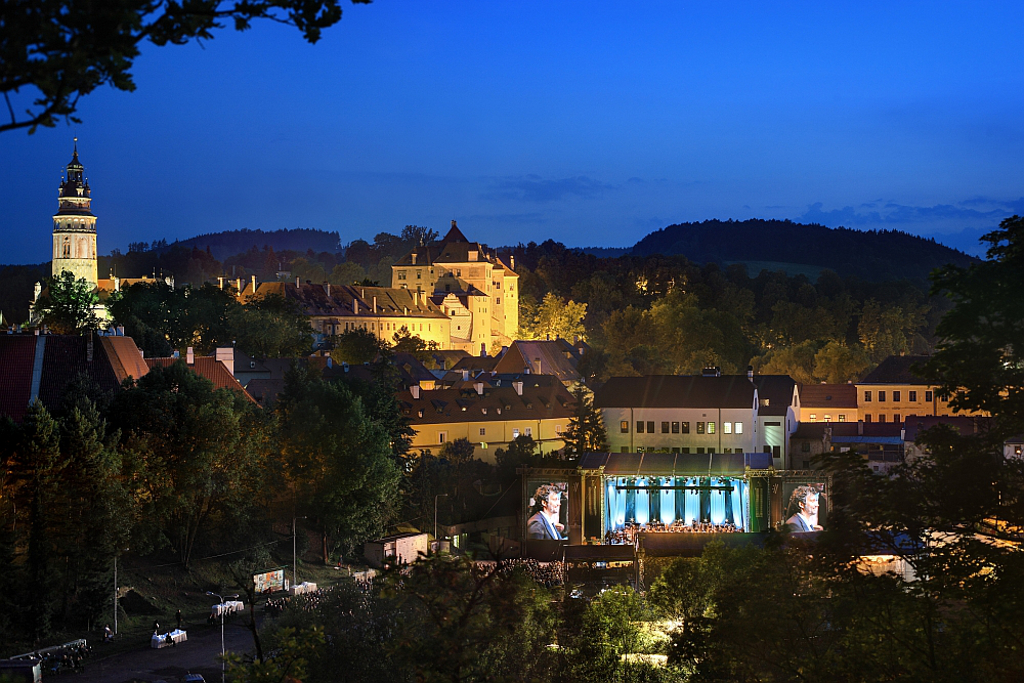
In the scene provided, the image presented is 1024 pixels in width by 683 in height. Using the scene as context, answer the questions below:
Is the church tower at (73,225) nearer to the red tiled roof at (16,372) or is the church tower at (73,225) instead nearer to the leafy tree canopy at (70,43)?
the red tiled roof at (16,372)

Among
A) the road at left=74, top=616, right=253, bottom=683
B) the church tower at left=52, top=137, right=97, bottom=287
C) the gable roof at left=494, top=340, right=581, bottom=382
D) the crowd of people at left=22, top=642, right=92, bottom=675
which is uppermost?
the church tower at left=52, top=137, right=97, bottom=287

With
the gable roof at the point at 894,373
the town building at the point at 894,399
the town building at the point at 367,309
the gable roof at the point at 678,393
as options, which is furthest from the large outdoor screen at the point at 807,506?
the town building at the point at 367,309

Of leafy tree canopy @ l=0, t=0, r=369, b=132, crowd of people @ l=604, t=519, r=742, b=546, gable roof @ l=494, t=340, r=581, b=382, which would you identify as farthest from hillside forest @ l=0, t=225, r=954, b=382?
leafy tree canopy @ l=0, t=0, r=369, b=132

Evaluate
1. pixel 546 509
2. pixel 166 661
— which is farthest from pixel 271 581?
pixel 546 509

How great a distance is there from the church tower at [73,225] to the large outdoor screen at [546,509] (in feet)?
172

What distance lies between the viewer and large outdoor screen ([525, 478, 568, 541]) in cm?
4981

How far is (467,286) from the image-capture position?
13500 cm

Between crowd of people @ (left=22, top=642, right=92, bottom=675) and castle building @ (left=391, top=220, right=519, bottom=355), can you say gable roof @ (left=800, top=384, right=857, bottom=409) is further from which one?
castle building @ (left=391, top=220, right=519, bottom=355)

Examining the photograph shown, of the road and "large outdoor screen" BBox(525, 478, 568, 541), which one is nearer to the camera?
the road

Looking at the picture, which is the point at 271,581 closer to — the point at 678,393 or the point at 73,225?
the point at 678,393

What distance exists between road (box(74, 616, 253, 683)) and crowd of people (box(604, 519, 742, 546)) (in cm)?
1991

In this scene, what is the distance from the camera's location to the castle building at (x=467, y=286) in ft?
420

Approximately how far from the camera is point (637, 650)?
2859 centimetres

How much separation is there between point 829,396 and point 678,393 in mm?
18609
